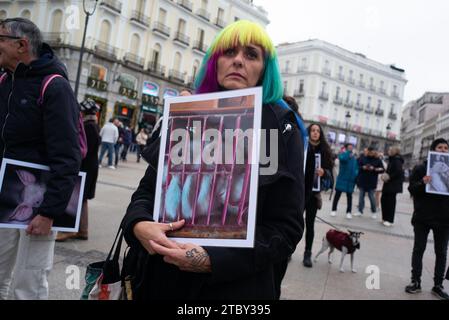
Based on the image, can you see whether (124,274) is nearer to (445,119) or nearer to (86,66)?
(86,66)

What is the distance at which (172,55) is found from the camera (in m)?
33.0

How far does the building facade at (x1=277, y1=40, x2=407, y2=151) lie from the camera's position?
173 feet

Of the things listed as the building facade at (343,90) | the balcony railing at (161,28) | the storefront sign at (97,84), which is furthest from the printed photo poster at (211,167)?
the building facade at (343,90)

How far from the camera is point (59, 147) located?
1962mm

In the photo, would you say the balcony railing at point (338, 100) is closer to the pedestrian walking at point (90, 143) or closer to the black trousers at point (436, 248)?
the black trousers at point (436, 248)

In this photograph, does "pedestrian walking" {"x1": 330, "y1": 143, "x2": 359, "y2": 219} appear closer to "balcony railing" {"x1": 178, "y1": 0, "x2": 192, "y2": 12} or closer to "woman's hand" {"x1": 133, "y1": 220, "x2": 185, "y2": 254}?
"woman's hand" {"x1": 133, "y1": 220, "x2": 185, "y2": 254}

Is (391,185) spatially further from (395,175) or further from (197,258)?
(197,258)

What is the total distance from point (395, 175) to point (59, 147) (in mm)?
9046

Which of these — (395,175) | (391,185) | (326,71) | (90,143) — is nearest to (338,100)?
(326,71)

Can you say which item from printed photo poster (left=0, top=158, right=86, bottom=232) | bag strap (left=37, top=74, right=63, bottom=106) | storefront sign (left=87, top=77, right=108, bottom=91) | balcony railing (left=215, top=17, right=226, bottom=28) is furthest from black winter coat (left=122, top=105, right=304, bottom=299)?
balcony railing (left=215, top=17, right=226, bottom=28)

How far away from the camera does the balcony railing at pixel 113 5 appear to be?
87.9 ft

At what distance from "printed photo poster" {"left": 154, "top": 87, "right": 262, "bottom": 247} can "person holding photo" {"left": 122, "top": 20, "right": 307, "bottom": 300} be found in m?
0.06

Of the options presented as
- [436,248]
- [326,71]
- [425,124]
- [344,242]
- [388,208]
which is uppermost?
[425,124]

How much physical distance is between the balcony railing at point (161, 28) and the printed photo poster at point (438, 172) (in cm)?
2991
